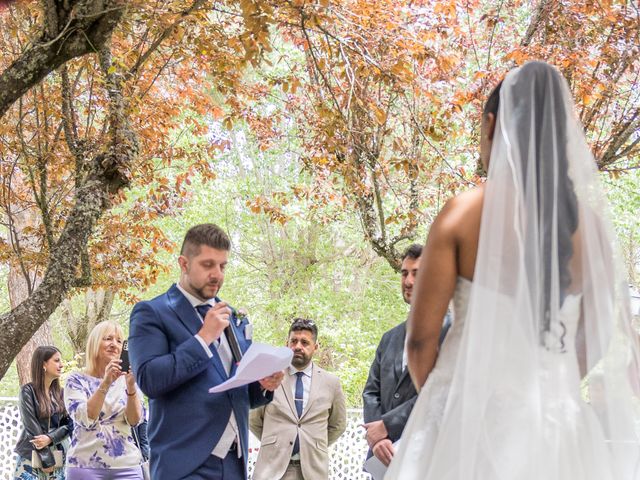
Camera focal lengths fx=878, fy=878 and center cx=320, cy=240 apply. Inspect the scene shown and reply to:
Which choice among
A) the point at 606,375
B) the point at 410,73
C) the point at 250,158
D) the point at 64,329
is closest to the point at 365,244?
the point at 250,158

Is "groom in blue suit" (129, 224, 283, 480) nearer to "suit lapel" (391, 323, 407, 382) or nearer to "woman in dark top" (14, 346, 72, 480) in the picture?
"suit lapel" (391, 323, 407, 382)

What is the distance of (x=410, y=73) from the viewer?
6574 millimetres

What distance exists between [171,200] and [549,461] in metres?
8.15

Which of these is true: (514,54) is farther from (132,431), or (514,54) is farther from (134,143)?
(132,431)

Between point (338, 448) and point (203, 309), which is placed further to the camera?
point (338, 448)

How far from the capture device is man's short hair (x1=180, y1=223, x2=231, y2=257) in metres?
3.79

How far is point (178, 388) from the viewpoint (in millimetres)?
3742

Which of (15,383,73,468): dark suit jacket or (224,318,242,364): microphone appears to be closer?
(224,318,242,364): microphone

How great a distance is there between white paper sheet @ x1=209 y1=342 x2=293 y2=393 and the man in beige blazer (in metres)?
2.65

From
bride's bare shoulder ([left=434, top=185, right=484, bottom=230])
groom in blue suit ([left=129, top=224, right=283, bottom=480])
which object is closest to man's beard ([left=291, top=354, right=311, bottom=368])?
groom in blue suit ([left=129, top=224, right=283, bottom=480])

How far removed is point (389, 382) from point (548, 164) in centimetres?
237

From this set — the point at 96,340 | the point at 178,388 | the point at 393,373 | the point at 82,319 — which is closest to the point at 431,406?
the point at 178,388

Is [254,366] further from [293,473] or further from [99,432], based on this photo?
[293,473]

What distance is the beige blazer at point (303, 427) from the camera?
6.14 meters
